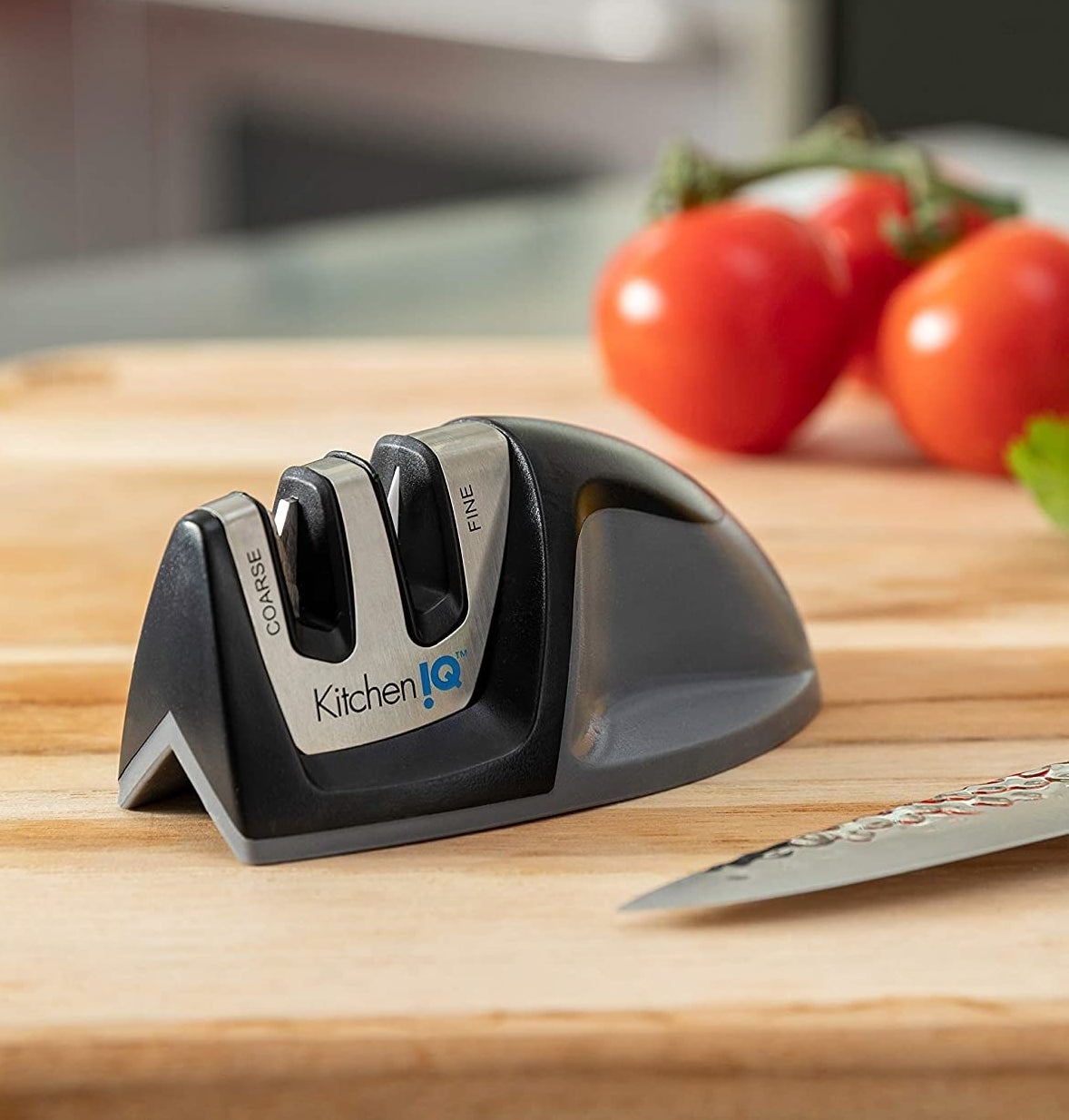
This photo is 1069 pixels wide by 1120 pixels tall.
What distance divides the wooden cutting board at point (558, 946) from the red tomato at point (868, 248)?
16.0 inches

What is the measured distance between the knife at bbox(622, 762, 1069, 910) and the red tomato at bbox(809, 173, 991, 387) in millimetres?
597

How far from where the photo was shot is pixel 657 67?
3.13 metres

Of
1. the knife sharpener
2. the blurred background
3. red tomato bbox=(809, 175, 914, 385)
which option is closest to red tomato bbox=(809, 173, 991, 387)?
red tomato bbox=(809, 175, 914, 385)

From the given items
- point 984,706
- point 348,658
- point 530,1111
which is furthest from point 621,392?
point 530,1111

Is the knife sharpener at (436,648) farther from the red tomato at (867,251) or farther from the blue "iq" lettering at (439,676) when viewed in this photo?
the red tomato at (867,251)

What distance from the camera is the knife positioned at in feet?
1.47

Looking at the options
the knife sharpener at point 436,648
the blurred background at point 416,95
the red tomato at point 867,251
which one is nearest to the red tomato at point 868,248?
the red tomato at point 867,251

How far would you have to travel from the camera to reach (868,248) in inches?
42.6

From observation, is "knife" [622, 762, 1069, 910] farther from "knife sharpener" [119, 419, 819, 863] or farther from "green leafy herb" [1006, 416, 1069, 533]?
"green leafy herb" [1006, 416, 1069, 533]

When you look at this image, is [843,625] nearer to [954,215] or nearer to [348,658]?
[348,658]

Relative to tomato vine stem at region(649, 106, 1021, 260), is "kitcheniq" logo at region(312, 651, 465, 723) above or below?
below

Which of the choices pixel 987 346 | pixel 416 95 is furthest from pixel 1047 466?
pixel 416 95

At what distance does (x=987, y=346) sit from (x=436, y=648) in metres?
0.53

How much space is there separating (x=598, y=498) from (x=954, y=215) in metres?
0.58
